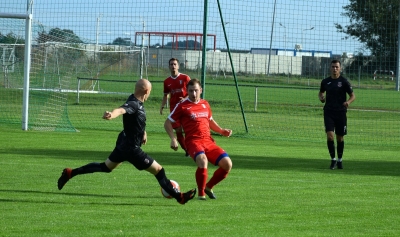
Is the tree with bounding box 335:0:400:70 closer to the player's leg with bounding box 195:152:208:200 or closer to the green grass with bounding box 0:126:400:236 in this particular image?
the green grass with bounding box 0:126:400:236

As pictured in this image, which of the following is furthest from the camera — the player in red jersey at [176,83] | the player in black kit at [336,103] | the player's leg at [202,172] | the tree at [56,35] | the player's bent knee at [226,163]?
the tree at [56,35]

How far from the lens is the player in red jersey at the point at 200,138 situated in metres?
Answer: 10.6

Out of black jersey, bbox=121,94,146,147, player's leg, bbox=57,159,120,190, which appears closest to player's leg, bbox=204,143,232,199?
black jersey, bbox=121,94,146,147

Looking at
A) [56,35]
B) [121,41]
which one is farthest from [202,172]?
[121,41]

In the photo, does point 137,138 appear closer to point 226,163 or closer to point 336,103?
point 226,163

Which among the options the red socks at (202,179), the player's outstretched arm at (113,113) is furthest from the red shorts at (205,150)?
the player's outstretched arm at (113,113)

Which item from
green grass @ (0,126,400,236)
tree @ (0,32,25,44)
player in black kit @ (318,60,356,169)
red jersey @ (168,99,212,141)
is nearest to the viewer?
green grass @ (0,126,400,236)

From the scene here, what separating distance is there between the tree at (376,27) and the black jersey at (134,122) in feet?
46.6

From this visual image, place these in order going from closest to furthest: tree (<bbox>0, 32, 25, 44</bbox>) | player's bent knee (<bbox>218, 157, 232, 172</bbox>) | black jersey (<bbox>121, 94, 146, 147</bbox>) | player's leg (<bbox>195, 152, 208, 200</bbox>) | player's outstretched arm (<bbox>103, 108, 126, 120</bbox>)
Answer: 1. player's outstretched arm (<bbox>103, 108, 126, 120</bbox>)
2. black jersey (<bbox>121, 94, 146, 147</bbox>)
3. player's leg (<bbox>195, 152, 208, 200</bbox>)
4. player's bent knee (<bbox>218, 157, 232, 172</bbox>)
5. tree (<bbox>0, 32, 25, 44</bbox>)

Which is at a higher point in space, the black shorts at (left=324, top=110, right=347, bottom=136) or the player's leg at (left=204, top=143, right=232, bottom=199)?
the black shorts at (left=324, top=110, right=347, bottom=136)

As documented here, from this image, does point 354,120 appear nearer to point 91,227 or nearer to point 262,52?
point 262,52

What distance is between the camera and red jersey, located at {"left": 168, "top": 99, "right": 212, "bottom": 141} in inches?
430

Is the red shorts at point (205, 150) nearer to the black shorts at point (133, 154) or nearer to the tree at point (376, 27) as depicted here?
the black shorts at point (133, 154)

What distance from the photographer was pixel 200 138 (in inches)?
428
